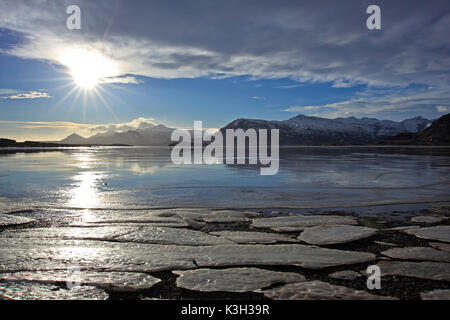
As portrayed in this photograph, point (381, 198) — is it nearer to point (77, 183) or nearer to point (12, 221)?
point (12, 221)

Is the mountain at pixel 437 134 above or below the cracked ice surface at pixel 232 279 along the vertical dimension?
above

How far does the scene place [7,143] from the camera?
16425 cm

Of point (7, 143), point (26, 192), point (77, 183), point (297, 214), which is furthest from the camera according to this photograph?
point (7, 143)

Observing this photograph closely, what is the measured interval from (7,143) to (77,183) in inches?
7167

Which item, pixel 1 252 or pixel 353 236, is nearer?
pixel 1 252

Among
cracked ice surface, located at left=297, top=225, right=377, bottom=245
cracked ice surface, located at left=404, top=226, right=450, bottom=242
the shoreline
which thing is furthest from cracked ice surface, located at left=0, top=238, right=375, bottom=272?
cracked ice surface, located at left=404, top=226, right=450, bottom=242

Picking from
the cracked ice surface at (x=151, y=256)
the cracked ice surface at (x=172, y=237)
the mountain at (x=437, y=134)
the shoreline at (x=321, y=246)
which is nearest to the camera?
the shoreline at (x=321, y=246)

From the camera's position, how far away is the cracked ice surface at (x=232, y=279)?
4.82 m

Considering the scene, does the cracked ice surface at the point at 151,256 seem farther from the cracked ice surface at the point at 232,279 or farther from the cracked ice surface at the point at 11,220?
the cracked ice surface at the point at 11,220

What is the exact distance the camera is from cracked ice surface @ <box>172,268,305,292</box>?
4.82 metres

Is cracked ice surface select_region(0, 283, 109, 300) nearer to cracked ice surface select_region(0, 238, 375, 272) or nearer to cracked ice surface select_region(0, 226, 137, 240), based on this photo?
cracked ice surface select_region(0, 238, 375, 272)

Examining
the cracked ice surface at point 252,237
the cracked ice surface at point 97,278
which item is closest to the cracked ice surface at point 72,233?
the cracked ice surface at point 97,278

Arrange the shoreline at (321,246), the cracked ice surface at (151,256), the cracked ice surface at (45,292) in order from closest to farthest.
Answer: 1. the cracked ice surface at (45,292)
2. the shoreline at (321,246)
3. the cracked ice surface at (151,256)
